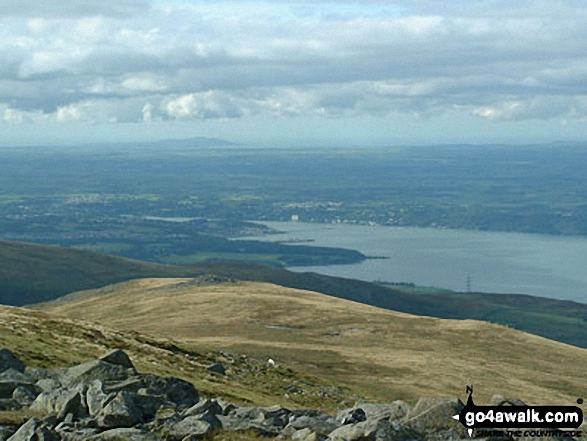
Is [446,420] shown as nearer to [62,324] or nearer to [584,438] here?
[584,438]

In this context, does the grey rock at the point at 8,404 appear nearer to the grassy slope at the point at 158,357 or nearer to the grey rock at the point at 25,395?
the grey rock at the point at 25,395

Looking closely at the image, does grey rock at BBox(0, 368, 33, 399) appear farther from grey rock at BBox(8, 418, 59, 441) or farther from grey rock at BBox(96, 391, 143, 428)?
grey rock at BBox(8, 418, 59, 441)

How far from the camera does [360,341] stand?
9688 cm

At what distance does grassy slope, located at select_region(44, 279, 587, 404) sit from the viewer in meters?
75.7

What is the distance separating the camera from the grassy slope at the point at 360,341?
75688 mm

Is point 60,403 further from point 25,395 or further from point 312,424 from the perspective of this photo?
point 312,424

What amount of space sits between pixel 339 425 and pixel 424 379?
1780 inches

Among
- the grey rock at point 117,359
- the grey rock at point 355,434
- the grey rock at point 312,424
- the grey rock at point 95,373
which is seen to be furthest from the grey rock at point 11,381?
the grey rock at point 355,434

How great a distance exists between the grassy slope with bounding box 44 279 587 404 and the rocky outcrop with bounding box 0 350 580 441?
3117 centimetres

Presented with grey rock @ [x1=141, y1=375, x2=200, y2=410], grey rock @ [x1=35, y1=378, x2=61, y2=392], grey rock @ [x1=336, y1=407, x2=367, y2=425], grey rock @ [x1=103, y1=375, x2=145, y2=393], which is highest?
grey rock @ [x1=103, y1=375, x2=145, y2=393]

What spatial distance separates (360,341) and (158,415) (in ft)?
218

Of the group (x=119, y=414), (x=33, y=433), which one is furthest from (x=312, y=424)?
(x=33, y=433)

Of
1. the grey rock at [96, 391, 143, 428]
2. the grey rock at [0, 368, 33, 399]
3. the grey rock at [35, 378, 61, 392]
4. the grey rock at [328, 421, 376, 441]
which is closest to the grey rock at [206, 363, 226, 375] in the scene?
the grey rock at [0, 368, 33, 399]

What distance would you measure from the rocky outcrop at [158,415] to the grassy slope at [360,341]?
31174 mm
